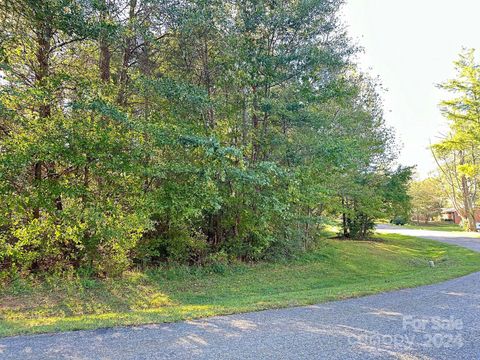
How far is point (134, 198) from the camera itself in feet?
24.1

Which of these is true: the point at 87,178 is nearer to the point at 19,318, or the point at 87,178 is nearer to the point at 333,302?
A: the point at 19,318

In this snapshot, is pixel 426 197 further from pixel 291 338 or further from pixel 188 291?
pixel 291 338

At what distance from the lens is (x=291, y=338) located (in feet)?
11.5

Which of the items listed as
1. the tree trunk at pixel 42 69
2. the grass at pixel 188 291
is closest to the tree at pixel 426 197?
the grass at pixel 188 291

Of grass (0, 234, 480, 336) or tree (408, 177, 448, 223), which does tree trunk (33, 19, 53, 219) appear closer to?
grass (0, 234, 480, 336)

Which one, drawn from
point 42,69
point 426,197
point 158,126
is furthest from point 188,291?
point 426,197

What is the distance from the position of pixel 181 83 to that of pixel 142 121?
136cm

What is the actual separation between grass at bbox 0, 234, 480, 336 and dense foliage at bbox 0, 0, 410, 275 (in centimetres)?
68

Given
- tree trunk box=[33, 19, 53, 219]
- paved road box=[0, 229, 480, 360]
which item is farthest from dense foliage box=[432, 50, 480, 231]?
tree trunk box=[33, 19, 53, 219]

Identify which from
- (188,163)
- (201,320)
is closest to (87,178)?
(188,163)

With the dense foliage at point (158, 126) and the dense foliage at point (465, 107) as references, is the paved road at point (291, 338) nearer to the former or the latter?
the dense foliage at point (158, 126)

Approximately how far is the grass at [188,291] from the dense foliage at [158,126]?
685 mm

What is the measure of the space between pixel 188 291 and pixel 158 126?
3.93m

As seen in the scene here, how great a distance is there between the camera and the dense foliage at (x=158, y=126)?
651 centimetres
